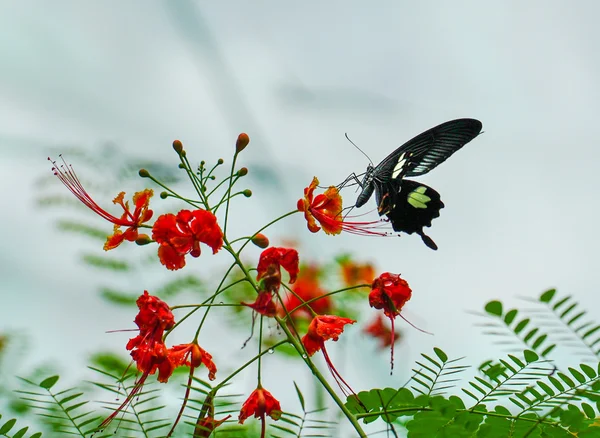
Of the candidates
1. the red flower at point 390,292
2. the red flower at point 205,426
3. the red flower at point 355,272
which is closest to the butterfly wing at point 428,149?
the red flower at point 390,292

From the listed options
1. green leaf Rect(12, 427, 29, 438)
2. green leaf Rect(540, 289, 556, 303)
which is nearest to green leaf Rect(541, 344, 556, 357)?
green leaf Rect(540, 289, 556, 303)

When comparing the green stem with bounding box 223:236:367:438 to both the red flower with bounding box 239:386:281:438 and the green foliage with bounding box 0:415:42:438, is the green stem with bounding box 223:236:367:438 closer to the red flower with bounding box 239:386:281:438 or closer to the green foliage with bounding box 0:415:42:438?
the red flower with bounding box 239:386:281:438

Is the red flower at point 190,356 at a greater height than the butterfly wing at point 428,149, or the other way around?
the butterfly wing at point 428,149

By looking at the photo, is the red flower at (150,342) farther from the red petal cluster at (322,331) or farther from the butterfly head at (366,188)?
the butterfly head at (366,188)

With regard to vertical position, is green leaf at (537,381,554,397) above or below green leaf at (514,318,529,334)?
below

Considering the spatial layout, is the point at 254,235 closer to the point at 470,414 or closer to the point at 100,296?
the point at 470,414

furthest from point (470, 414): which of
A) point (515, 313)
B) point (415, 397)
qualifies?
point (515, 313)

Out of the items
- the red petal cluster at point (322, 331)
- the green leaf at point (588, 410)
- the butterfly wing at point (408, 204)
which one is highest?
the butterfly wing at point (408, 204)
